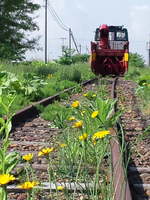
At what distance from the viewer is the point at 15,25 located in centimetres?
3141

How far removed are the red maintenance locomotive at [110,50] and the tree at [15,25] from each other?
26.7ft

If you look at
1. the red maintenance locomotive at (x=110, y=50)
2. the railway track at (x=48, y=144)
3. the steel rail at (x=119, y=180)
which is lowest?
the railway track at (x=48, y=144)

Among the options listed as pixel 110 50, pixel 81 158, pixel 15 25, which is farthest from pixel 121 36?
pixel 81 158

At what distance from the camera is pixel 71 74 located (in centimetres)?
1770

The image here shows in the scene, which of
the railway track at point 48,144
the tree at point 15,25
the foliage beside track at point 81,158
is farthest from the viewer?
the tree at point 15,25

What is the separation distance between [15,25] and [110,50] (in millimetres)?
13157

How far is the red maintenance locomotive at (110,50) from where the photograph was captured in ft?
64.9

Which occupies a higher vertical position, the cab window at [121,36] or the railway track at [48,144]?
the cab window at [121,36]

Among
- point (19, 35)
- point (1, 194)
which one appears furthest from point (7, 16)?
point (1, 194)

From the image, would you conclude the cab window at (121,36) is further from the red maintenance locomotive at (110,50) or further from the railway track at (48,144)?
the railway track at (48,144)

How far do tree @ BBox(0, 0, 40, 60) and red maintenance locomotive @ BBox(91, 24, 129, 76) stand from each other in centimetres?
813

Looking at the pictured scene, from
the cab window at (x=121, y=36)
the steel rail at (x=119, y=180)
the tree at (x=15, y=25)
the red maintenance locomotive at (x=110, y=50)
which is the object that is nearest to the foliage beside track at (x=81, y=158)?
the steel rail at (x=119, y=180)

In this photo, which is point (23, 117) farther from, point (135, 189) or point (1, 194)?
point (1, 194)

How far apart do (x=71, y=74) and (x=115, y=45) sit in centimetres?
448
